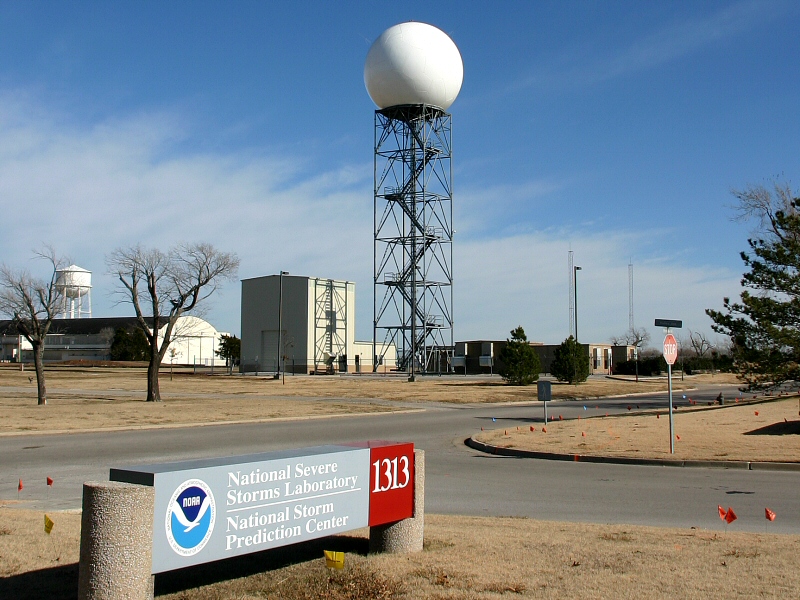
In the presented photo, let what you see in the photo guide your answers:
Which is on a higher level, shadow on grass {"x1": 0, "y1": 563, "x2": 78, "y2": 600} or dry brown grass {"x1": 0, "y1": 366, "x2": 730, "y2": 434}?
shadow on grass {"x1": 0, "y1": 563, "x2": 78, "y2": 600}

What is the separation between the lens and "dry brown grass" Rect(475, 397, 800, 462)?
1541cm

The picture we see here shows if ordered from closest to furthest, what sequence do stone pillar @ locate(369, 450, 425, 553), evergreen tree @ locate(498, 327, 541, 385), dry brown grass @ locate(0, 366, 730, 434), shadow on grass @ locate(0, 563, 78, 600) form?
shadow on grass @ locate(0, 563, 78, 600) → stone pillar @ locate(369, 450, 425, 553) → dry brown grass @ locate(0, 366, 730, 434) → evergreen tree @ locate(498, 327, 541, 385)

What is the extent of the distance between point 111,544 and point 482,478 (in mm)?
8964

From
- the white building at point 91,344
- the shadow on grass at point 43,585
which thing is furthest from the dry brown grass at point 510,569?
the white building at point 91,344

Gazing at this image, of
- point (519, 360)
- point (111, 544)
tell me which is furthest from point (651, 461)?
point (519, 360)

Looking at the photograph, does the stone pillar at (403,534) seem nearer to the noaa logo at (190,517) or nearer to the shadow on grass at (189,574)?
the shadow on grass at (189,574)

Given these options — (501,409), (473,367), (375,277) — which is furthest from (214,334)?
(501,409)

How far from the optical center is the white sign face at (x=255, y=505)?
4.88 m

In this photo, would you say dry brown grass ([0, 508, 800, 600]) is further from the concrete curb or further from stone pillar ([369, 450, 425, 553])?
the concrete curb

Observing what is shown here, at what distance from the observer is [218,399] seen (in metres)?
34.6

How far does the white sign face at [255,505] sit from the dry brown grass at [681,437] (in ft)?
34.5

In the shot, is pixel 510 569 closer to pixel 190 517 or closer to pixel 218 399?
pixel 190 517

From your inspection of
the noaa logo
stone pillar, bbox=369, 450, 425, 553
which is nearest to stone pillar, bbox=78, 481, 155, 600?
the noaa logo

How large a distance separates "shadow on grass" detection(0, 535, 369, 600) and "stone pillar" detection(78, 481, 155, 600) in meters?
0.77
